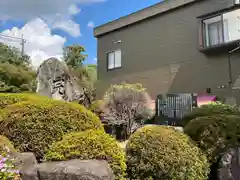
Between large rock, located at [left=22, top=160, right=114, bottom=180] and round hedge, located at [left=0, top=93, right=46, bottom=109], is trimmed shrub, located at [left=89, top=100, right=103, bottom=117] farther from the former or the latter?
large rock, located at [left=22, top=160, right=114, bottom=180]

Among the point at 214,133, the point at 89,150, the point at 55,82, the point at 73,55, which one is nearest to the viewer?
the point at 89,150

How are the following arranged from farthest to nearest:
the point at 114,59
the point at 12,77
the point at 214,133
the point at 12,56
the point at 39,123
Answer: the point at 12,56, the point at 12,77, the point at 114,59, the point at 214,133, the point at 39,123

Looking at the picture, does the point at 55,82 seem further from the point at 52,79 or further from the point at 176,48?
the point at 176,48

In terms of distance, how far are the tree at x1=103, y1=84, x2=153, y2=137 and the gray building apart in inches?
188

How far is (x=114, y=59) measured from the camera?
2127 cm

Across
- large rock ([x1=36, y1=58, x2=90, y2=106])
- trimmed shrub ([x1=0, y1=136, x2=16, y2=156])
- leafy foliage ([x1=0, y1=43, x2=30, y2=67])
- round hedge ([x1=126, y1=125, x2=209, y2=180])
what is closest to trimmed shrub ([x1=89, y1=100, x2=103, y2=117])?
large rock ([x1=36, y1=58, x2=90, y2=106])

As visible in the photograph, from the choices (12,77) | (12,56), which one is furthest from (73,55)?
(12,77)

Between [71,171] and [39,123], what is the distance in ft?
5.11

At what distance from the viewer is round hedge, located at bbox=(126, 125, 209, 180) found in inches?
196

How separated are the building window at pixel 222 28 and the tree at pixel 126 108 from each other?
5.87m

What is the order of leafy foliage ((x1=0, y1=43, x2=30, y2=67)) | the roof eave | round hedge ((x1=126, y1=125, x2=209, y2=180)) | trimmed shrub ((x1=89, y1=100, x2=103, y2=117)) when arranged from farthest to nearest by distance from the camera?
leafy foliage ((x1=0, y1=43, x2=30, y2=67))
the roof eave
trimmed shrub ((x1=89, y1=100, x2=103, y2=117))
round hedge ((x1=126, y1=125, x2=209, y2=180))

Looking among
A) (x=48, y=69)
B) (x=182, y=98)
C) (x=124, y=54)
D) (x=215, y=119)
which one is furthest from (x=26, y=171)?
(x=124, y=54)

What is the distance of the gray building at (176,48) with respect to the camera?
47.0 feet

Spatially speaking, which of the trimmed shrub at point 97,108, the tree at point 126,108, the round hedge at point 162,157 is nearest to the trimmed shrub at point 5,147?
the round hedge at point 162,157
